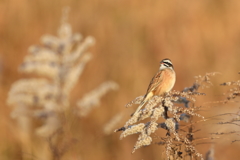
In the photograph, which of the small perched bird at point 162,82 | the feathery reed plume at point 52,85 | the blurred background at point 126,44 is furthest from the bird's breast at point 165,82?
the blurred background at point 126,44

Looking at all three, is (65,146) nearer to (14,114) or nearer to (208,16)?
(14,114)

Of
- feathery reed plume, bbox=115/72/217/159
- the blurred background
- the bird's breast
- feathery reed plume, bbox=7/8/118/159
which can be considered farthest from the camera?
the blurred background

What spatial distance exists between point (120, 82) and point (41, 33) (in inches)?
85.4

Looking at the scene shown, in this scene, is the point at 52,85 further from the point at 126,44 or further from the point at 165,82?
the point at 126,44

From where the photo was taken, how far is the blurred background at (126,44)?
4926 mm

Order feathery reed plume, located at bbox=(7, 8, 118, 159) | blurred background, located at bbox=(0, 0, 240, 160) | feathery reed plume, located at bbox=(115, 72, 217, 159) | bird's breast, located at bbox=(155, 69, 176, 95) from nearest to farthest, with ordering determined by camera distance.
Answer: feathery reed plume, located at bbox=(115, 72, 217, 159) → feathery reed plume, located at bbox=(7, 8, 118, 159) → bird's breast, located at bbox=(155, 69, 176, 95) → blurred background, located at bbox=(0, 0, 240, 160)

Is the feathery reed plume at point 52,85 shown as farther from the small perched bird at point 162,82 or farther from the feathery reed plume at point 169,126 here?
the feathery reed plume at point 169,126

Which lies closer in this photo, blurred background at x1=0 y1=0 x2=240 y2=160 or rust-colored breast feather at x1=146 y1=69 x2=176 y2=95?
rust-colored breast feather at x1=146 y1=69 x2=176 y2=95

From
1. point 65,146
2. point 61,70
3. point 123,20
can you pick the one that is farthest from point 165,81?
point 123,20

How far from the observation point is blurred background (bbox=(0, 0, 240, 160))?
4926 millimetres

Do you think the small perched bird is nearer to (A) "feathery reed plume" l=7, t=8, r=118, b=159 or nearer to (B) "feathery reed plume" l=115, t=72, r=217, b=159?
(A) "feathery reed plume" l=7, t=8, r=118, b=159

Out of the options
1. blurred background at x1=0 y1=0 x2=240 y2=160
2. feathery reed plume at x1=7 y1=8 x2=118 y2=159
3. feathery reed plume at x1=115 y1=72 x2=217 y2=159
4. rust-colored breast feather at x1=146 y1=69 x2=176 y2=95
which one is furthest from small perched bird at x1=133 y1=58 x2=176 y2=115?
blurred background at x1=0 y1=0 x2=240 y2=160

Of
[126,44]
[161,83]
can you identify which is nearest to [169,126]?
[161,83]

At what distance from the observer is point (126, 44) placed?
645cm
